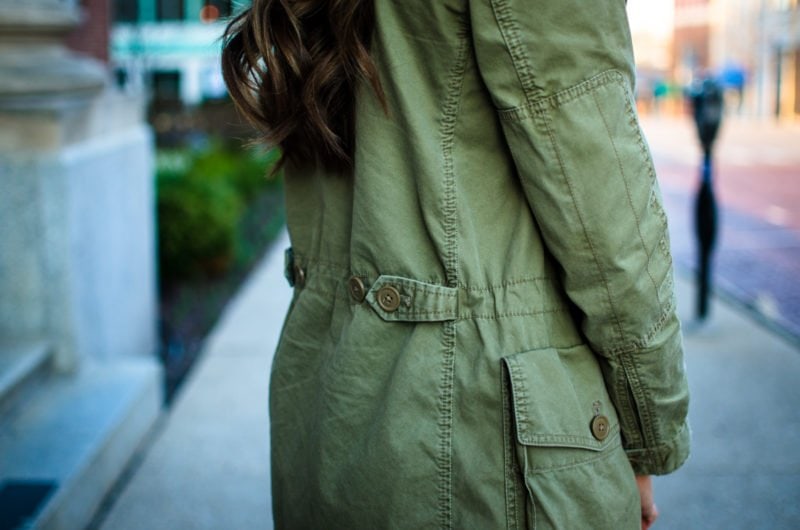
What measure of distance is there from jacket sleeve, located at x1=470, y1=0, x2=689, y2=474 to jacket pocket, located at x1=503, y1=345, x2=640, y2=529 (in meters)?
0.08

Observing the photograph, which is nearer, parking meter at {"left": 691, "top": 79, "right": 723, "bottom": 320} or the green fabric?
the green fabric

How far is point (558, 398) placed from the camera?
4.41 ft

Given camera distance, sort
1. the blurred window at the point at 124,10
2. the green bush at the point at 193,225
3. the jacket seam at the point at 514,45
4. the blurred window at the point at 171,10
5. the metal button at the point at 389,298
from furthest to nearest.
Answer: the blurred window at the point at 171,10, the blurred window at the point at 124,10, the green bush at the point at 193,225, the metal button at the point at 389,298, the jacket seam at the point at 514,45

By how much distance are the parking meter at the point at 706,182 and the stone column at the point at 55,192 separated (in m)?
3.56

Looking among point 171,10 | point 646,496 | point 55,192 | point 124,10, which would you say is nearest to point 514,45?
point 646,496

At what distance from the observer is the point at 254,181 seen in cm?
1260

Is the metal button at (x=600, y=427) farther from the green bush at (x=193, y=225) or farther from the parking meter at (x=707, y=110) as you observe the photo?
the green bush at (x=193, y=225)

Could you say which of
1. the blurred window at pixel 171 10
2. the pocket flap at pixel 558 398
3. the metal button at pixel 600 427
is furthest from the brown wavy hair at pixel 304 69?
the blurred window at pixel 171 10

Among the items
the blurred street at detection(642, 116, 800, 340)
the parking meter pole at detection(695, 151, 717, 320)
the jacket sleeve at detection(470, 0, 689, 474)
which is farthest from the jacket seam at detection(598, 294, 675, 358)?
the blurred street at detection(642, 116, 800, 340)

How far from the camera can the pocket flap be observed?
131 centimetres

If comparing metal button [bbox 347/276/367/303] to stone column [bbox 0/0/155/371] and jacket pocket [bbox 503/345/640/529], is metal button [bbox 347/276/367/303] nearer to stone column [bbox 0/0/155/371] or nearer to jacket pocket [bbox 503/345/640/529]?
jacket pocket [bbox 503/345/640/529]

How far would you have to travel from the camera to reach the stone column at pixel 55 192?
12.0 feet

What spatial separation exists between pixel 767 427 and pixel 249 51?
11.9 feet

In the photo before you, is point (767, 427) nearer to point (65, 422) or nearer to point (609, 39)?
point (65, 422)
